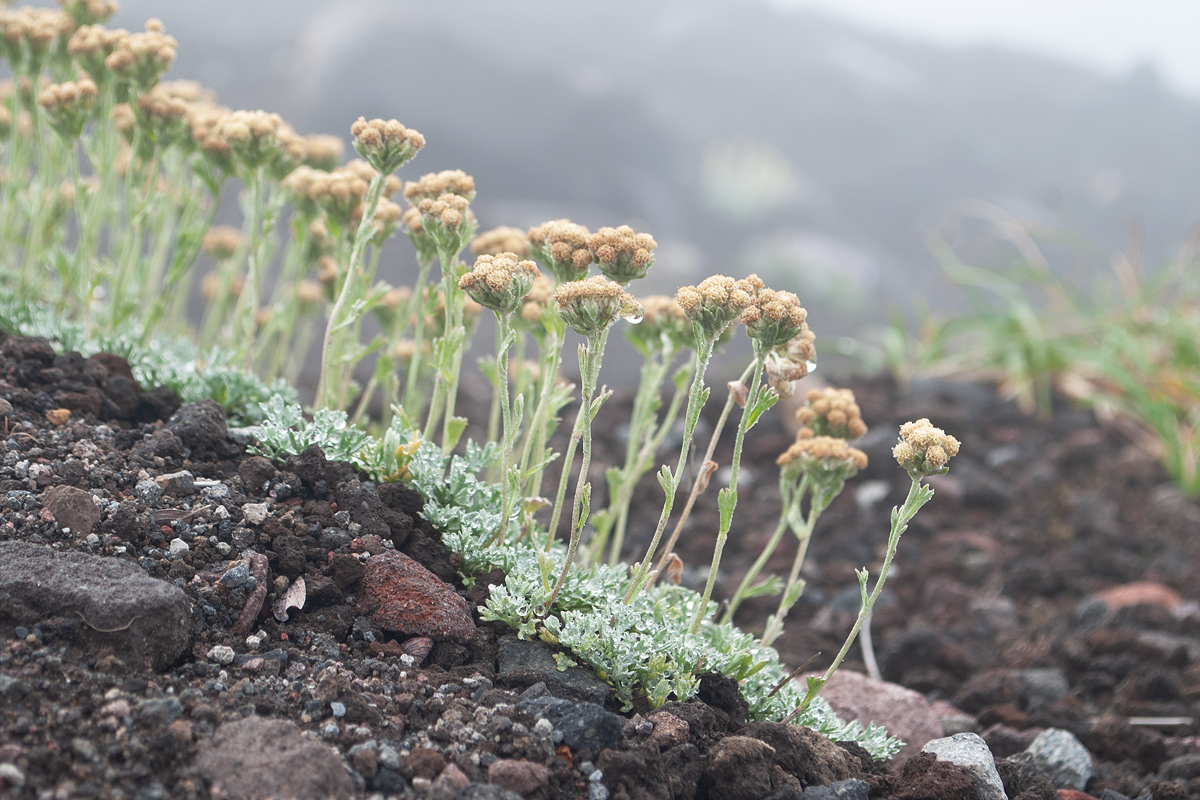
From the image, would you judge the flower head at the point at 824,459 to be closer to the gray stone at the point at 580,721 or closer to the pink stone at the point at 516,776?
the gray stone at the point at 580,721

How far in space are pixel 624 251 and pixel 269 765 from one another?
4.49ft

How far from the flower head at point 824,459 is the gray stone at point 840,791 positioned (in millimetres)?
927

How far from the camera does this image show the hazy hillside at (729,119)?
13.8 meters

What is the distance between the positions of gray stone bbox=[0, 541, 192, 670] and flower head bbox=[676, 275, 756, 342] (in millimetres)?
1308

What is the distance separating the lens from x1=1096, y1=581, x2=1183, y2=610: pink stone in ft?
13.1

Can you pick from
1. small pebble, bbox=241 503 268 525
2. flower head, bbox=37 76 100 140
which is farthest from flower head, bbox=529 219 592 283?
flower head, bbox=37 76 100 140

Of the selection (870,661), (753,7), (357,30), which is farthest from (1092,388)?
(753,7)

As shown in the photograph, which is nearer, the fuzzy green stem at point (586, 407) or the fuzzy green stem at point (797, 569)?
the fuzzy green stem at point (586, 407)

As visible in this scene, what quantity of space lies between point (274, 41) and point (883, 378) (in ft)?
46.1

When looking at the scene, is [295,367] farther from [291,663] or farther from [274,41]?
[274,41]

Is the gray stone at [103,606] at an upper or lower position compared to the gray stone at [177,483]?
lower

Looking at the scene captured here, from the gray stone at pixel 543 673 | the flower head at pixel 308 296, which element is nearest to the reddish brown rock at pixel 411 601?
the gray stone at pixel 543 673

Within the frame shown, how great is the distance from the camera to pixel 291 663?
1966mm

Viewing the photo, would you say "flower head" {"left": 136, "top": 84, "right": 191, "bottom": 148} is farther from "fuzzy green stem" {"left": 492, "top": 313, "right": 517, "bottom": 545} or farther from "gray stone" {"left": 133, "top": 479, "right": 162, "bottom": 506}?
"fuzzy green stem" {"left": 492, "top": 313, "right": 517, "bottom": 545}
